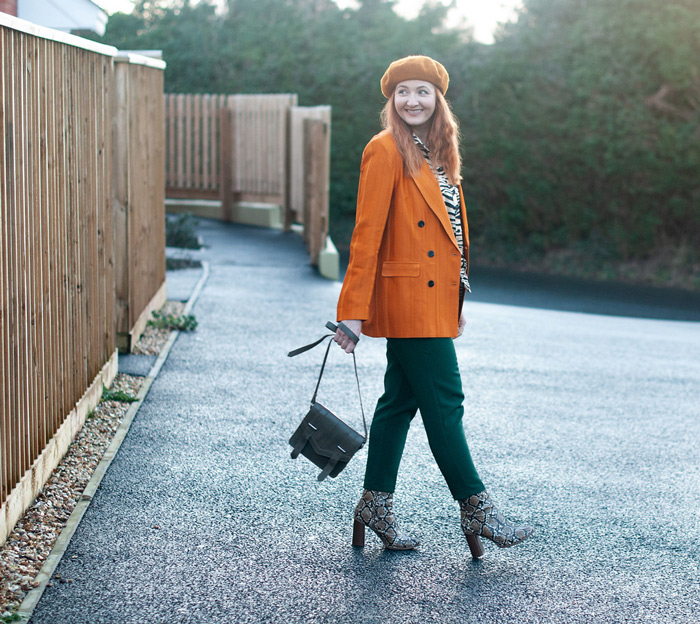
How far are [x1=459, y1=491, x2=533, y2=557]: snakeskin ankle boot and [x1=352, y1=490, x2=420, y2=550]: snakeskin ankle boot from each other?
0.90ft

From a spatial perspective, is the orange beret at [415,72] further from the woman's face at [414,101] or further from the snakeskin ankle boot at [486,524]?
the snakeskin ankle boot at [486,524]

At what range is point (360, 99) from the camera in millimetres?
24688

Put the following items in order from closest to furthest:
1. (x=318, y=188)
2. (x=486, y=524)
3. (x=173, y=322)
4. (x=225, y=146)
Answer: (x=486, y=524)
(x=173, y=322)
(x=318, y=188)
(x=225, y=146)

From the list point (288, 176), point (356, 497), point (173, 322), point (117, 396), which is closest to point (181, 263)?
point (173, 322)

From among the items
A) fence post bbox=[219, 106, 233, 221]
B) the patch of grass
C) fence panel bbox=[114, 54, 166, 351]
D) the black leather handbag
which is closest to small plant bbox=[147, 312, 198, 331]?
fence panel bbox=[114, 54, 166, 351]

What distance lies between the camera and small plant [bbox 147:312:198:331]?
26.7 feet

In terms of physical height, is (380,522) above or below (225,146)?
below

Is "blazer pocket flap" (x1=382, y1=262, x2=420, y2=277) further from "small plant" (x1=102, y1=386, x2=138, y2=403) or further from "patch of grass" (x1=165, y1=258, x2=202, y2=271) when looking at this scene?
"patch of grass" (x1=165, y1=258, x2=202, y2=271)

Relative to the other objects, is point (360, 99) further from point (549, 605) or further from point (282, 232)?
point (549, 605)

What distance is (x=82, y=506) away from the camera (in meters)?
4.13

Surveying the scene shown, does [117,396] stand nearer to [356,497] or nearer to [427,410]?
[356,497]

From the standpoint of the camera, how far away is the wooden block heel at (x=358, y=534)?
386 cm

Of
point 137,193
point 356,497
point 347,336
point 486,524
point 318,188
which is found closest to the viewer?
point 347,336

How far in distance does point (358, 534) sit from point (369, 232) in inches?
48.2
